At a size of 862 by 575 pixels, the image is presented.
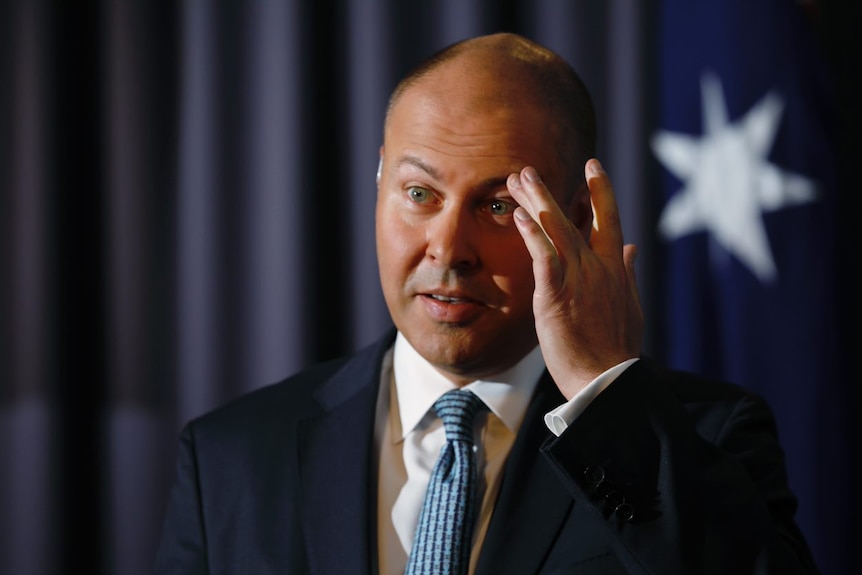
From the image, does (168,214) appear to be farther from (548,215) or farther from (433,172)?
(548,215)

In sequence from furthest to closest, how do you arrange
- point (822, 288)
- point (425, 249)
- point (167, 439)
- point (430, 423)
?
point (167, 439) → point (822, 288) → point (430, 423) → point (425, 249)

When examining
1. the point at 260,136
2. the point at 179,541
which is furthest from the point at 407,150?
the point at 260,136

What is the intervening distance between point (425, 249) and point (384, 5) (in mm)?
1176

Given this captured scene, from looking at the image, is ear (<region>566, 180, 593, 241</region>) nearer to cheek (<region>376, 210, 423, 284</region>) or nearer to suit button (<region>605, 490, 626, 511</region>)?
cheek (<region>376, 210, 423, 284</region>)

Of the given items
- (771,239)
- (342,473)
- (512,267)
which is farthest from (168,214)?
(771,239)

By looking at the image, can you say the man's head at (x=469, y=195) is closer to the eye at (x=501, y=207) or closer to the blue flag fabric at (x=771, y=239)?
the eye at (x=501, y=207)

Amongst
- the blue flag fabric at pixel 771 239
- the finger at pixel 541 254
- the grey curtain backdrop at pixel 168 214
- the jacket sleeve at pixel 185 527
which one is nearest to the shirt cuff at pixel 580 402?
the finger at pixel 541 254

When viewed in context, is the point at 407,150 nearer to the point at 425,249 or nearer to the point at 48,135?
the point at 425,249

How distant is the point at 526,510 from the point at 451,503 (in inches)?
3.7

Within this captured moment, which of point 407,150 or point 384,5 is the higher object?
point 384,5

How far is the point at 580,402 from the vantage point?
42.0 inches

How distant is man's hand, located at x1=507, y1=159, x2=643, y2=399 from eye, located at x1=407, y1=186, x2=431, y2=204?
0.20 meters

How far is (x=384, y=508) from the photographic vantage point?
131 cm

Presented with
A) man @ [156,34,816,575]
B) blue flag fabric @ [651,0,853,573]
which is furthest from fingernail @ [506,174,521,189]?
blue flag fabric @ [651,0,853,573]
